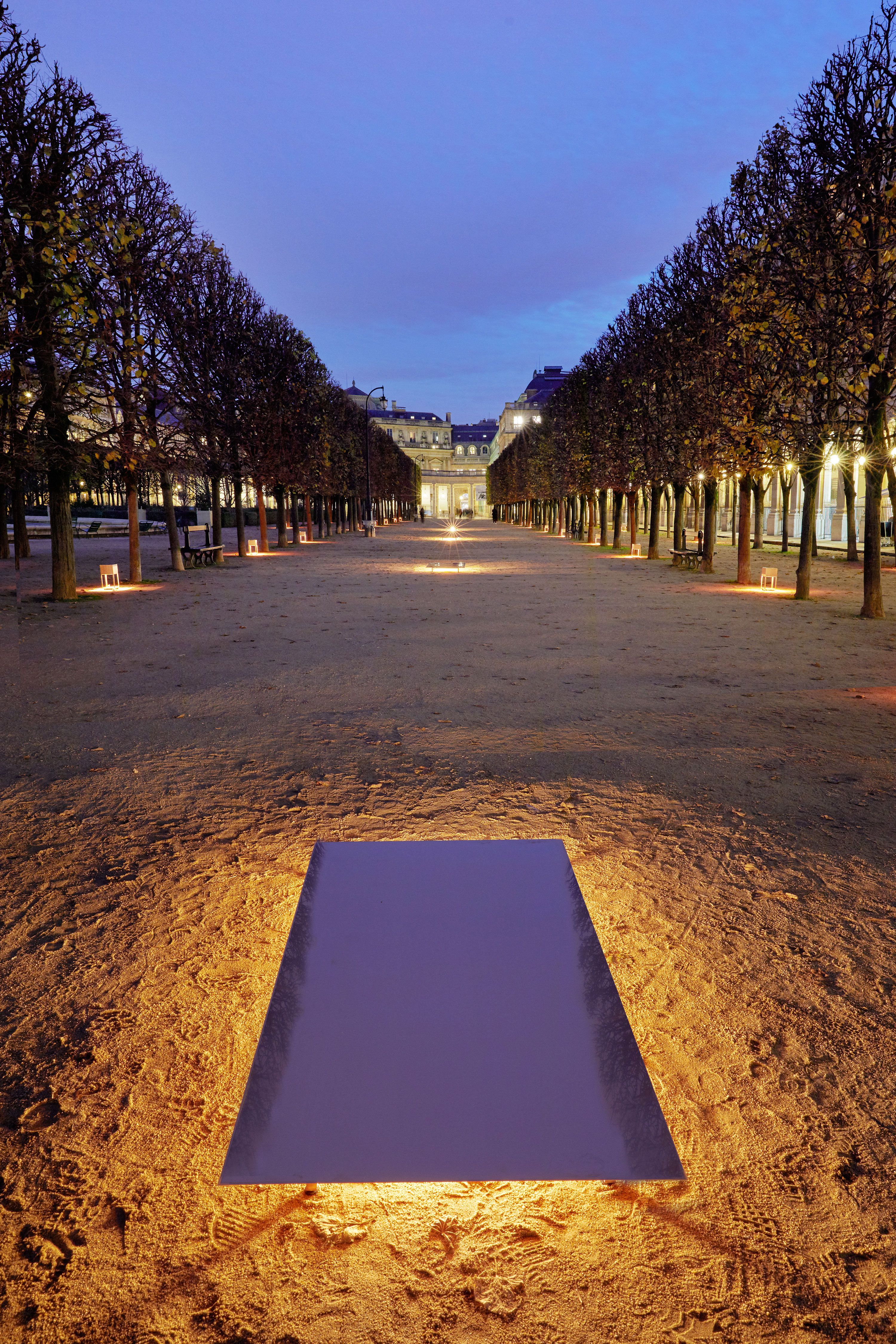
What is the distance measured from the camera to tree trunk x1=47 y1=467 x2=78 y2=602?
16.6 metres

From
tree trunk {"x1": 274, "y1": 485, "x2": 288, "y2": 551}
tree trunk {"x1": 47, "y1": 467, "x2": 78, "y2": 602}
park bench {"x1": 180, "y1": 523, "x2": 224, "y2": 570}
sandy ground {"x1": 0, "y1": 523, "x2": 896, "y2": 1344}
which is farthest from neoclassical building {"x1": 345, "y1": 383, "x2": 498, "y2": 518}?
sandy ground {"x1": 0, "y1": 523, "x2": 896, "y2": 1344}

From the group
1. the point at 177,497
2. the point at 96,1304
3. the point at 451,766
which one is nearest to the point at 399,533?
the point at 177,497

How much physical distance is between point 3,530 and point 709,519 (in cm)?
2212

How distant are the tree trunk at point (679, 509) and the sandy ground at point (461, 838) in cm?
1930

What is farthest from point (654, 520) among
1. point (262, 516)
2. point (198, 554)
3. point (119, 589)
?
point (119, 589)

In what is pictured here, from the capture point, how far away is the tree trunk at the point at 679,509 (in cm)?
2855

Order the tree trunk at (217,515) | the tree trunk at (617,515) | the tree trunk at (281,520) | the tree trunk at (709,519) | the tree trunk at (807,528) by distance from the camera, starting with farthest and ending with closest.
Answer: the tree trunk at (281,520) < the tree trunk at (617,515) < the tree trunk at (217,515) < the tree trunk at (709,519) < the tree trunk at (807,528)

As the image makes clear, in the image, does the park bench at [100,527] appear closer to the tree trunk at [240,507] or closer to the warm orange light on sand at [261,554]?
the tree trunk at [240,507]

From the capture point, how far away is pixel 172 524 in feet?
82.1

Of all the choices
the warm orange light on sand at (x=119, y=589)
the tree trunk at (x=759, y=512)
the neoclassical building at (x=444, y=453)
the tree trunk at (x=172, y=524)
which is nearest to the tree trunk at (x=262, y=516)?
the tree trunk at (x=172, y=524)

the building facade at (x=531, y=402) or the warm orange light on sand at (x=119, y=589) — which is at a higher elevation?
the building facade at (x=531, y=402)

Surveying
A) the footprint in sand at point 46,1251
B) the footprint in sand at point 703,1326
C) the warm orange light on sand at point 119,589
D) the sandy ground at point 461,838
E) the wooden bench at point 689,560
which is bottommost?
the footprint in sand at point 703,1326

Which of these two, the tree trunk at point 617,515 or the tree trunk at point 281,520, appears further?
the tree trunk at point 281,520

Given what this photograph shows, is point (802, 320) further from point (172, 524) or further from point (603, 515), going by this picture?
point (603, 515)
